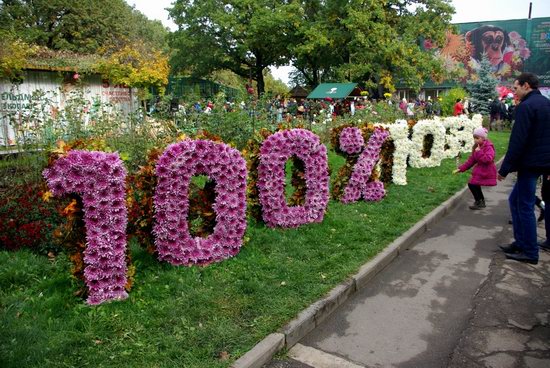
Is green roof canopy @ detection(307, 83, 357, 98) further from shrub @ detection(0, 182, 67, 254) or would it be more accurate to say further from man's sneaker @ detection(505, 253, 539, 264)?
shrub @ detection(0, 182, 67, 254)

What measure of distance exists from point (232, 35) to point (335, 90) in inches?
434

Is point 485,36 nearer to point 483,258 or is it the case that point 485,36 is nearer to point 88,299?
point 483,258

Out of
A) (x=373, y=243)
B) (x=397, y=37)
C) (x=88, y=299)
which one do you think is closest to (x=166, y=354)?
(x=88, y=299)

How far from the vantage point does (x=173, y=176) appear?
4.71 meters

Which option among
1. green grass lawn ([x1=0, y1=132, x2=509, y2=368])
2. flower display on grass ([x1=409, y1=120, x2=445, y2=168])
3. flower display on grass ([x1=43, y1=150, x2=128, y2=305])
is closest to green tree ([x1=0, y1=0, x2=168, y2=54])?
flower display on grass ([x1=409, y1=120, x2=445, y2=168])

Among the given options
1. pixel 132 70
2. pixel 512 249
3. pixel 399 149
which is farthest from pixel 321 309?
pixel 132 70

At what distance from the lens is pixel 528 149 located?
5.29m

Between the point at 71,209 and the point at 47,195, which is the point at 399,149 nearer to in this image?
the point at 71,209

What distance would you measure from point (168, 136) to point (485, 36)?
46.8 meters

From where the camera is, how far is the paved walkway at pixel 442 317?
3.62 metres

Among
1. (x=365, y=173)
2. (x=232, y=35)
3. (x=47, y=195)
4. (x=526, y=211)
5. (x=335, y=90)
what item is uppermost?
(x=232, y=35)

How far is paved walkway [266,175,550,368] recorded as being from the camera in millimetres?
3619

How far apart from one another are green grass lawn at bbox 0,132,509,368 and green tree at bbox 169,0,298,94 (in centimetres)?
2842

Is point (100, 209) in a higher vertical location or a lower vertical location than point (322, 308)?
higher
